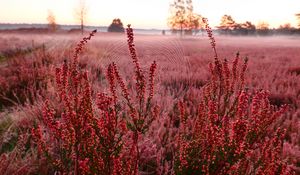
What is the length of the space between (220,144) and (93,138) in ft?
2.54

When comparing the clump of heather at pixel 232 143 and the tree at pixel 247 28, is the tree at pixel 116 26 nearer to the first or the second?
the tree at pixel 247 28

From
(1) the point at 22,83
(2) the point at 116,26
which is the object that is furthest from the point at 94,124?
(2) the point at 116,26

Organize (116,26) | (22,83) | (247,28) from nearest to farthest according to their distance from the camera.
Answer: (22,83)
(116,26)
(247,28)

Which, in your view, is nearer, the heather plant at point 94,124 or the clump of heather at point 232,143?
the heather plant at point 94,124

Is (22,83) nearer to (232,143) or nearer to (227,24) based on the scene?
(232,143)

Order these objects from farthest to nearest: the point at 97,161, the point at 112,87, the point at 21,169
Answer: the point at 21,169 < the point at 97,161 < the point at 112,87

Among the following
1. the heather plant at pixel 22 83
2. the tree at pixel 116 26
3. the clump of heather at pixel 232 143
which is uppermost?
the tree at pixel 116 26

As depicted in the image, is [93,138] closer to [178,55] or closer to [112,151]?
[112,151]

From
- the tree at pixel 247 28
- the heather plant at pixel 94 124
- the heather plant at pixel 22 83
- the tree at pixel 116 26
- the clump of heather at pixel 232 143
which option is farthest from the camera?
the tree at pixel 247 28

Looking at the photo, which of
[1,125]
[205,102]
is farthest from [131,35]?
[1,125]

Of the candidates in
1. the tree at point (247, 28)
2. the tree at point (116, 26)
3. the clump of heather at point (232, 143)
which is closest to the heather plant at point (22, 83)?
the clump of heather at point (232, 143)

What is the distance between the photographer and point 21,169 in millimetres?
3217

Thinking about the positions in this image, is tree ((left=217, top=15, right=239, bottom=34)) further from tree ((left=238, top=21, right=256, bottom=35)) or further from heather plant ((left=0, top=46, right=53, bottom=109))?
heather plant ((left=0, top=46, right=53, bottom=109))

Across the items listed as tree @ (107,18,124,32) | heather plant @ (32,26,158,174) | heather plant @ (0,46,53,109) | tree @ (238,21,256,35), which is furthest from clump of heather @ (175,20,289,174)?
tree @ (238,21,256,35)
